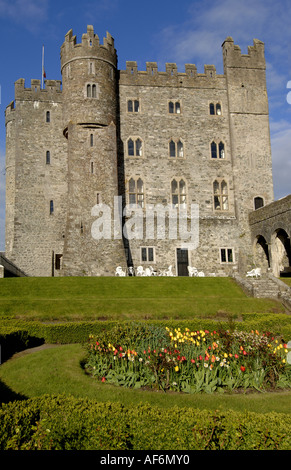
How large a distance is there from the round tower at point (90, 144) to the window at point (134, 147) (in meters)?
2.15

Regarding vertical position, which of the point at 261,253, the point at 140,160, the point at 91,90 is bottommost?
the point at 261,253

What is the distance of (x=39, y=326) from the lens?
1490cm

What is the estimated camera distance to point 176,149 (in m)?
35.9

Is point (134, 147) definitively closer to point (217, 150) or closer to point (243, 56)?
point (217, 150)

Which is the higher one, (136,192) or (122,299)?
(136,192)

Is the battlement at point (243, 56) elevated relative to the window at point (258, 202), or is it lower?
elevated

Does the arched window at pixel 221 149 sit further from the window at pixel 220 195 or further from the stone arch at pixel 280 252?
the stone arch at pixel 280 252

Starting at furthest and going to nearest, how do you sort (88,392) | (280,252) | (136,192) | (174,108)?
(174,108) → (136,192) → (280,252) → (88,392)

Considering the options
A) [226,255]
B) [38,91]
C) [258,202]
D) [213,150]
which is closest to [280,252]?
[226,255]

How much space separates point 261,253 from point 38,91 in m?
24.4

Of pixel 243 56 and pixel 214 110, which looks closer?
pixel 214 110

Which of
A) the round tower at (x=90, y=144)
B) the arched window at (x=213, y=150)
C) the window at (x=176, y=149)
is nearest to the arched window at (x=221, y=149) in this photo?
the arched window at (x=213, y=150)

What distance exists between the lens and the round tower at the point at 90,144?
30.5m

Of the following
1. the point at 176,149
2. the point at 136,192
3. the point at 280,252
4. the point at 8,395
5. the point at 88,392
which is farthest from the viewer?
the point at 176,149
